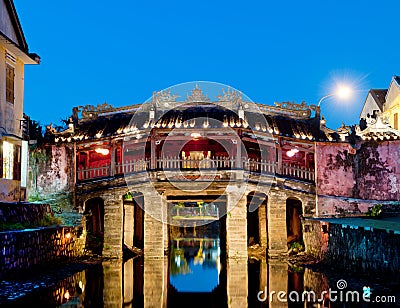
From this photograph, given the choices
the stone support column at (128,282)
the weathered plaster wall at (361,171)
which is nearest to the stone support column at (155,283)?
the stone support column at (128,282)

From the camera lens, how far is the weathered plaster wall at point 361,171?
25.3 metres

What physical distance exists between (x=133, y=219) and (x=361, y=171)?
11.8 metres

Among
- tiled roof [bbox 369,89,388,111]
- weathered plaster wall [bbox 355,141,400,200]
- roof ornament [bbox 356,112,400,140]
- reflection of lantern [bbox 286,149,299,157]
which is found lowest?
weathered plaster wall [bbox 355,141,400,200]

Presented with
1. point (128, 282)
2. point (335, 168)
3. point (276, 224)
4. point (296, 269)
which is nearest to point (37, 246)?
point (128, 282)

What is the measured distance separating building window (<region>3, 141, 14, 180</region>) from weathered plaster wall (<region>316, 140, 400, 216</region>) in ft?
45.2

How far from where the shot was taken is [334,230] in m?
19.9

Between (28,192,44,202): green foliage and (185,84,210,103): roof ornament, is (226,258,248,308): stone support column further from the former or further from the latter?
(28,192,44,202): green foliage

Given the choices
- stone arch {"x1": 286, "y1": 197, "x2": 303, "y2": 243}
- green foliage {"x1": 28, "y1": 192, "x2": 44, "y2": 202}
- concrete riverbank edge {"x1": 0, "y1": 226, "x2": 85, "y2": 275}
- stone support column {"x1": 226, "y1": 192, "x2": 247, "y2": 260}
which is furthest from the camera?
stone arch {"x1": 286, "y1": 197, "x2": 303, "y2": 243}

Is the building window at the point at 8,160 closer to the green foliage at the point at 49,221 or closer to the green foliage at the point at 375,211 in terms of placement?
the green foliage at the point at 49,221

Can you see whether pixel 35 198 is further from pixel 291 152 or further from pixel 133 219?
pixel 291 152

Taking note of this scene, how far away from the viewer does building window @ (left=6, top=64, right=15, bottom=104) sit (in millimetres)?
21969

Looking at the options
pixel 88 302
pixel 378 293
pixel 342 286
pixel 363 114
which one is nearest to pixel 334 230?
pixel 342 286

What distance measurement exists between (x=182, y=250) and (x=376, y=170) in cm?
1118

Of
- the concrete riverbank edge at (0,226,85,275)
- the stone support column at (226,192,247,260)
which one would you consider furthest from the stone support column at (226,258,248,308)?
the concrete riverbank edge at (0,226,85,275)
